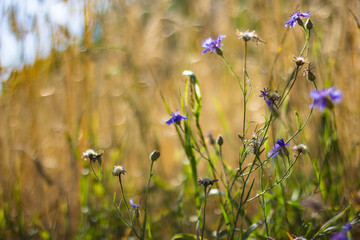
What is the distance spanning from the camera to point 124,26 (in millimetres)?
1960

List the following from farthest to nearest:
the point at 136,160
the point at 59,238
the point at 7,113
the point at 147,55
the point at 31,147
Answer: the point at 136,160 < the point at 147,55 < the point at 31,147 < the point at 7,113 < the point at 59,238

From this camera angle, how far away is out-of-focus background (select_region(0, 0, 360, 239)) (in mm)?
1394

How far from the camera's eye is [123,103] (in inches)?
84.3

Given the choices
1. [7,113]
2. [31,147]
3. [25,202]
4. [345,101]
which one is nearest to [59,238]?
[25,202]

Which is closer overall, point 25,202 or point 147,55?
point 25,202

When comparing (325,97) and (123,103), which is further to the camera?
(123,103)

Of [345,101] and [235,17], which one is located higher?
[235,17]

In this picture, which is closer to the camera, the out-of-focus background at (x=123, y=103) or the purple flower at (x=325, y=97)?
the purple flower at (x=325, y=97)

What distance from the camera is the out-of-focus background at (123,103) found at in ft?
4.57

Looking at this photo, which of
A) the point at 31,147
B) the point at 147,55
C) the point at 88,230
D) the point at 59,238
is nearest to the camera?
the point at 88,230

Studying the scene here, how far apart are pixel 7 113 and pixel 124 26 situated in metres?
0.73

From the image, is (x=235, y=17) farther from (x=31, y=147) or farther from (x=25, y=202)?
(x=25, y=202)

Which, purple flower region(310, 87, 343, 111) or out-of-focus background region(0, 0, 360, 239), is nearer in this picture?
purple flower region(310, 87, 343, 111)

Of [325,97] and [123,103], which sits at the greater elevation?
[123,103]
